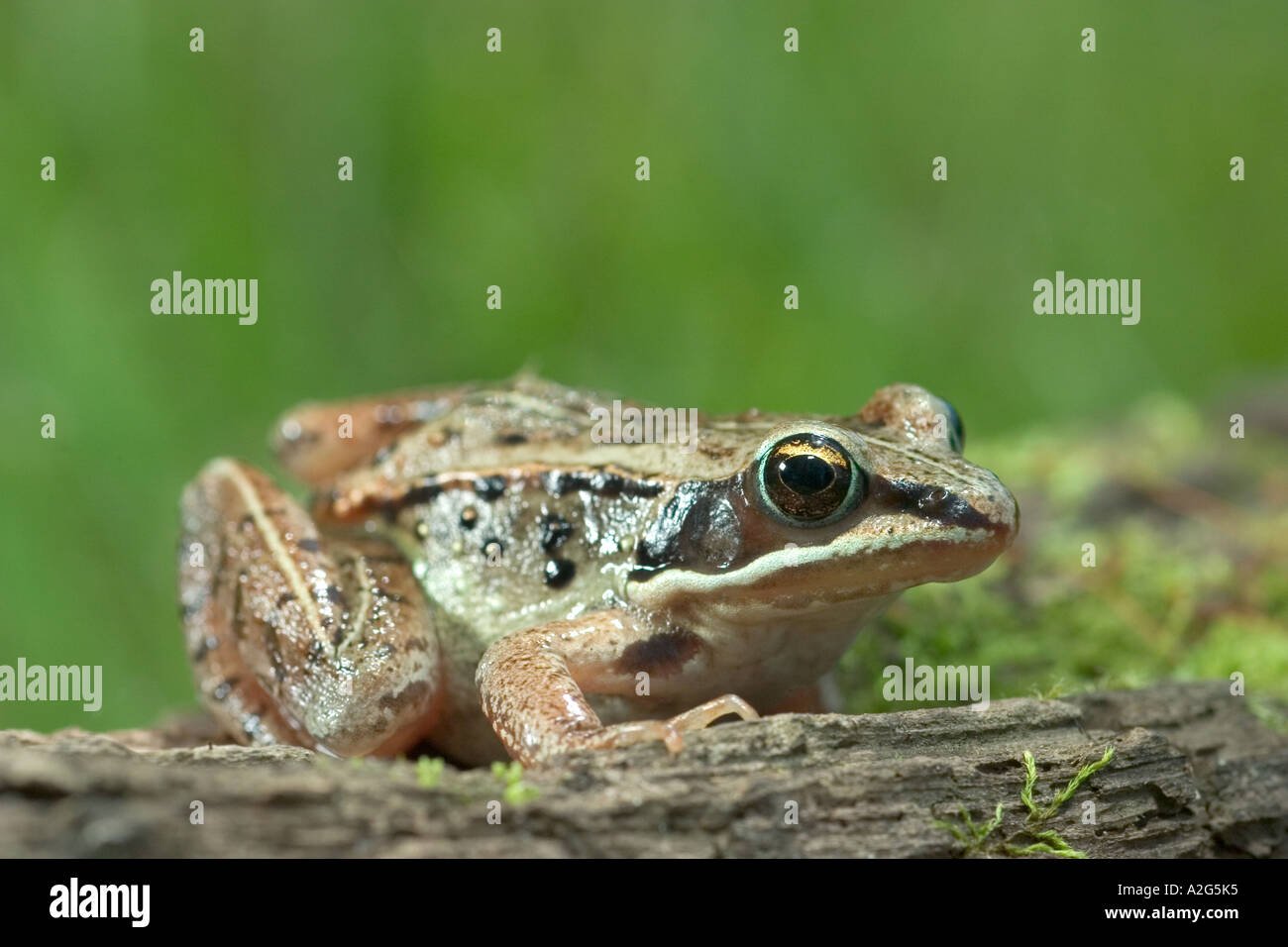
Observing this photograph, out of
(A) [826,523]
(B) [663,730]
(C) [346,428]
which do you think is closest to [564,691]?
Result: (B) [663,730]

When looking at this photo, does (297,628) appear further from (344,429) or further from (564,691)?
(344,429)

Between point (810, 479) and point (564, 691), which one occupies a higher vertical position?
point (810, 479)

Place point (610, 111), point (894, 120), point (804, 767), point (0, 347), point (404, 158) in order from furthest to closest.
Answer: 1. point (894, 120)
2. point (610, 111)
3. point (404, 158)
4. point (0, 347)
5. point (804, 767)

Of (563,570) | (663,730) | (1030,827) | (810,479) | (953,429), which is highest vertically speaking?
(953,429)

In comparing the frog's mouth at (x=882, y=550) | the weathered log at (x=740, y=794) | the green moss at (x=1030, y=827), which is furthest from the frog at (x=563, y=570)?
the green moss at (x=1030, y=827)

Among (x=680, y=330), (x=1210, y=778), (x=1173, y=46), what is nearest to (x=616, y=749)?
(x=1210, y=778)

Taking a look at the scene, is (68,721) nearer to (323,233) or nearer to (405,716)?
(323,233)

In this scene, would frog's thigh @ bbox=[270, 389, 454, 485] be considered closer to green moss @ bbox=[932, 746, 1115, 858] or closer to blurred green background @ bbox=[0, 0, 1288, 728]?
blurred green background @ bbox=[0, 0, 1288, 728]
